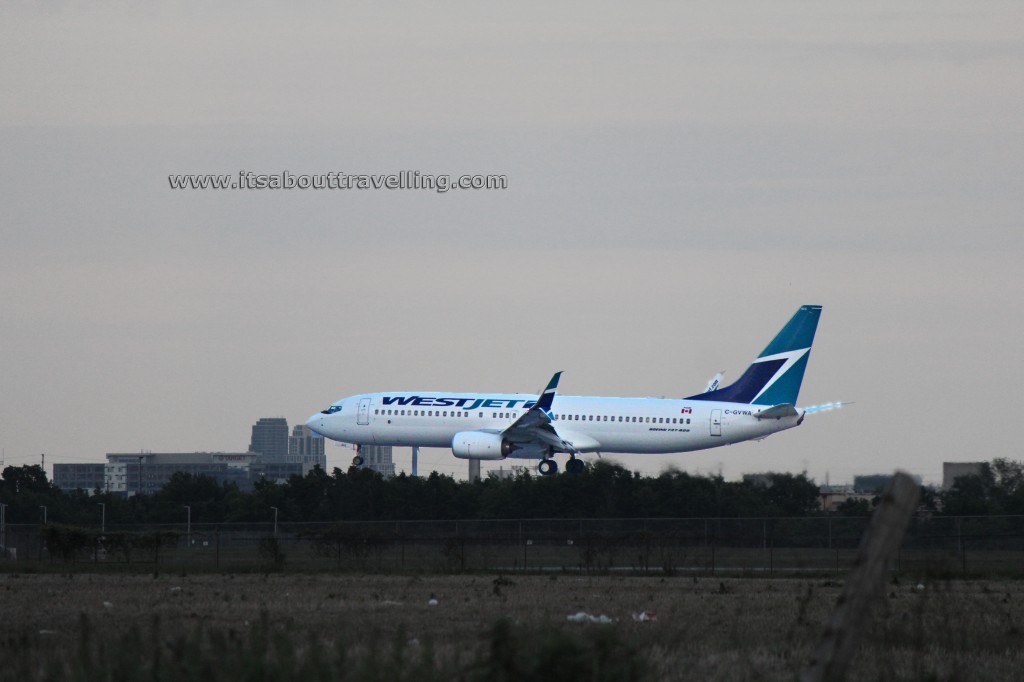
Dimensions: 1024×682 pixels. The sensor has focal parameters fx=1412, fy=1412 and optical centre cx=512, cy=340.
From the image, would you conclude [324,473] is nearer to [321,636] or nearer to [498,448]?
[498,448]

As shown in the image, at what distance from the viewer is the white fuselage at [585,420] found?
217 feet

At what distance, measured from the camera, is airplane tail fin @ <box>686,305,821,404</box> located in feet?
220

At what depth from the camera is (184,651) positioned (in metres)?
12.5

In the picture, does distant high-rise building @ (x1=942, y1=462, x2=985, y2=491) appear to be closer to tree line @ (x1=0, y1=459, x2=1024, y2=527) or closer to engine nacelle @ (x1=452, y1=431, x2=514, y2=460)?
tree line @ (x1=0, y1=459, x2=1024, y2=527)

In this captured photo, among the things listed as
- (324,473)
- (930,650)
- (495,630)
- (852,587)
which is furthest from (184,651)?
(324,473)

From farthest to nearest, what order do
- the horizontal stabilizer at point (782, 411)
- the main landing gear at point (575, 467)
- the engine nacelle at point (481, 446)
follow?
the main landing gear at point (575, 467), the engine nacelle at point (481, 446), the horizontal stabilizer at point (782, 411)

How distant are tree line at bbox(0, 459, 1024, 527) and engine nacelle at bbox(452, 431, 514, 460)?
74.9 inches

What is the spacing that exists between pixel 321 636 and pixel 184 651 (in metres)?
6.92

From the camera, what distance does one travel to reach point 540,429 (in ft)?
216

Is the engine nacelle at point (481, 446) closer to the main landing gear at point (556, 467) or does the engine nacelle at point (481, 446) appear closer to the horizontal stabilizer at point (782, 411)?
the main landing gear at point (556, 467)

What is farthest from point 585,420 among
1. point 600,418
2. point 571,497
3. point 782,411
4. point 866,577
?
point 866,577

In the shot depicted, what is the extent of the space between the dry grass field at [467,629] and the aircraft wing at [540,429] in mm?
27667

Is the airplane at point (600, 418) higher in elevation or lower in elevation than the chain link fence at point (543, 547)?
higher

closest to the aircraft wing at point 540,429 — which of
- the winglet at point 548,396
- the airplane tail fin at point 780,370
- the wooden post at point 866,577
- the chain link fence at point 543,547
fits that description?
the winglet at point 548,396
